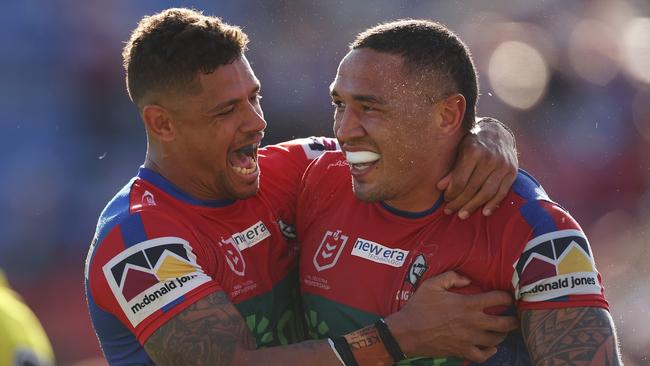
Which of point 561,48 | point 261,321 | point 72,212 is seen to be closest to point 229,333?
point 261,321

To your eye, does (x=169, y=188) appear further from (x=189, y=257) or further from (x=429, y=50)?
(x=429, y=50)

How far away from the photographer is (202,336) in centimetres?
388

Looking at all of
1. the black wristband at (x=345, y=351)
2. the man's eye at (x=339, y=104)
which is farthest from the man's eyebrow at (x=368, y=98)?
the black wristband at (x=345, y=351)

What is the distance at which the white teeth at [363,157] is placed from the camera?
4.30 metres

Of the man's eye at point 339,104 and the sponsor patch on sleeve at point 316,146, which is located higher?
the man's eye at point 339,104

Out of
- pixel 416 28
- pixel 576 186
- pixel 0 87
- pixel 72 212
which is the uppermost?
pixel 0 87

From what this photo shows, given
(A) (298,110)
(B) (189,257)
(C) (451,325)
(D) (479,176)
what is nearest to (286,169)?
(B) (189,257)

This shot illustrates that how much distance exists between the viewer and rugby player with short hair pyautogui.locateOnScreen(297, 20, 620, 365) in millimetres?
3969

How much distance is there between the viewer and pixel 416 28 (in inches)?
169

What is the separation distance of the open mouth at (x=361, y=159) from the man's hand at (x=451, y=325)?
65 cm

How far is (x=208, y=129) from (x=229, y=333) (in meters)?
1.06

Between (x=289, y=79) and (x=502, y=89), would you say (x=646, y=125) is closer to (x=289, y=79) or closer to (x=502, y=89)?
(x=502, y=89)

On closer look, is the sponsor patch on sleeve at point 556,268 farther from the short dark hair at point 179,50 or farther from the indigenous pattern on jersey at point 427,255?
the short dark hair at point 179,50

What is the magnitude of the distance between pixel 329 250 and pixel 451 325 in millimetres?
711
